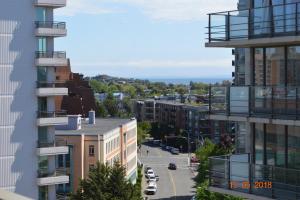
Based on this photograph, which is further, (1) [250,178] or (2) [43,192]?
(2) [43,192]

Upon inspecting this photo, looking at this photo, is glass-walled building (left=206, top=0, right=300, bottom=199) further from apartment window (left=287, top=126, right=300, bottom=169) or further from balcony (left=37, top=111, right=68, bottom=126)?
balcony (left=37, top=111, right=68, bottom=126)

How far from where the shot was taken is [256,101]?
59.1 feet

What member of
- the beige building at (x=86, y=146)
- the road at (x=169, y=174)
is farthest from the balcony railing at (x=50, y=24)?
the road at (x=169, y=174)

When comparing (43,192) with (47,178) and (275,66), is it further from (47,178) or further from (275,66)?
(275,66)

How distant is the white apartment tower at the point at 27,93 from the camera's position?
40875mm

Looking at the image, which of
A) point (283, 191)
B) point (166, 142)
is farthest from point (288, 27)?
point (166, 142)

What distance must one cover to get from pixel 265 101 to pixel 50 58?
25648 millimetres

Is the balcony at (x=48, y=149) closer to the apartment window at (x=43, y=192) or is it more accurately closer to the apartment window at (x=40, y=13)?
the apartment window at (x=43, y=192)

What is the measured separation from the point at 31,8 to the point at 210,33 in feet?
82.3

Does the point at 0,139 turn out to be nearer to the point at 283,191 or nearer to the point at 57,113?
the point at 57,113

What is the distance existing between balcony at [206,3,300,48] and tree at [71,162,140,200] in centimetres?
2624

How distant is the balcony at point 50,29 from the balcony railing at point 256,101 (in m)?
Result: 24.1

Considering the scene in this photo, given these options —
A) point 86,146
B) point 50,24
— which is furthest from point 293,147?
point 86,146

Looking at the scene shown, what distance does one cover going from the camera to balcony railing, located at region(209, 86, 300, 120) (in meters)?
16.9
